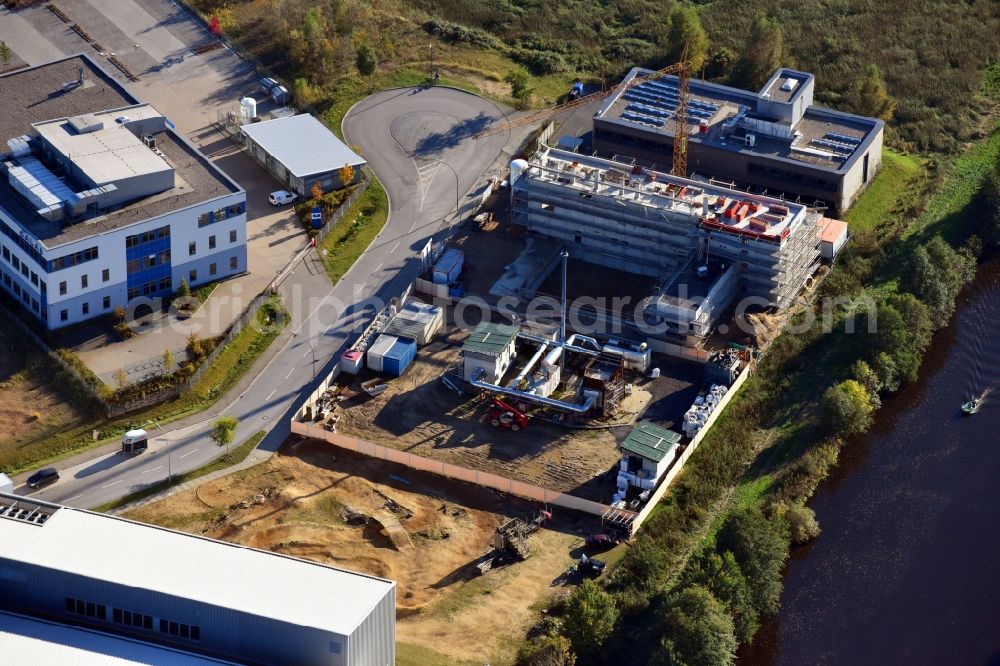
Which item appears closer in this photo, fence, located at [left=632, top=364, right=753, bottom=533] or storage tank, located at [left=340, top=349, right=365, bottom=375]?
fence, located at [left=632, top=364, right=753, bottom=533]

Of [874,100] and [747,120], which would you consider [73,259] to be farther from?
[874,100]

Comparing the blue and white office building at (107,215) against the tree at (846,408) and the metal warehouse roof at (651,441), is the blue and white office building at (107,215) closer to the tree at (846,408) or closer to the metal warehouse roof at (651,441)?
the metal warehouse roof at (651,441)

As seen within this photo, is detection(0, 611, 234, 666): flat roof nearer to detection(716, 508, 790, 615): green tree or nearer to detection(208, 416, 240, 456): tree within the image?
detection(208, 416, 240, 456): tree

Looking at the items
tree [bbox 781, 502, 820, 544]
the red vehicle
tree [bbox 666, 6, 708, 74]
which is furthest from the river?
tree [bbox 666, 6, 708, 74]

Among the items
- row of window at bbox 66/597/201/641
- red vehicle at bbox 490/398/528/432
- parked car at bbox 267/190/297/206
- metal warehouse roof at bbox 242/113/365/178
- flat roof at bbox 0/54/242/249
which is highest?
flat roof at bbox 0/54/242/249

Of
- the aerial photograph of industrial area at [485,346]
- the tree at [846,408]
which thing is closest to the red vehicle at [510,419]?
the aerial photograph of industrial area at [485,346]

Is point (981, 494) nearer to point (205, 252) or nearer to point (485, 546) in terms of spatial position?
point (485, 546)
